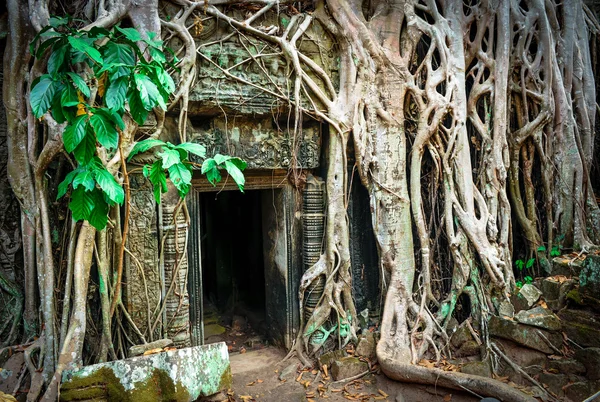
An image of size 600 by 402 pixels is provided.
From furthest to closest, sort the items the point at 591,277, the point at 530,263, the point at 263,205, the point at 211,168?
the point at 263,205
the point at 530,263
the point at 591,277
the point at 211,168

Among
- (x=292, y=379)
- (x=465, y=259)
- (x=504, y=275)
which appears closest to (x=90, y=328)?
(x=292, y=379)

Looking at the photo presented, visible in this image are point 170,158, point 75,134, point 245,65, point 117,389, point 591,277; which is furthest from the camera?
point 245,65

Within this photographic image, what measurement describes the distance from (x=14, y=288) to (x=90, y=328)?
0.67m

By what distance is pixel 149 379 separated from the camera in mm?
2611

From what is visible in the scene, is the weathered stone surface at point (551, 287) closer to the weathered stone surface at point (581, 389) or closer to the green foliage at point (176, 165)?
the weathered stone surface at point (581, 389)

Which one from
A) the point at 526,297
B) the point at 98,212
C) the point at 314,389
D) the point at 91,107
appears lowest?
the point at 314,389

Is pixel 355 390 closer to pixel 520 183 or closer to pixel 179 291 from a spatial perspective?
pixel 179 291

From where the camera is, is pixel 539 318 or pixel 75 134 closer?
pixel 75 134

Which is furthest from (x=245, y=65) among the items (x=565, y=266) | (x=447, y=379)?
(x=565, y=266)

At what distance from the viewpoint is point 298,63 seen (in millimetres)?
3840

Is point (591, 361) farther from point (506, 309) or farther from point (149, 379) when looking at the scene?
point (149, 379)

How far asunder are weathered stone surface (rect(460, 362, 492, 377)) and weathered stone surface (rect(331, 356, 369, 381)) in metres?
0.80

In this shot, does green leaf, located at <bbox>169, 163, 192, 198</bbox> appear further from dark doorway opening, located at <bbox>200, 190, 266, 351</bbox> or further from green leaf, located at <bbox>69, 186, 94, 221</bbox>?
dark doorway opening, located at <bbox>200, 190, 266, 351</bbox>

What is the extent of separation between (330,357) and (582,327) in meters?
2.01
